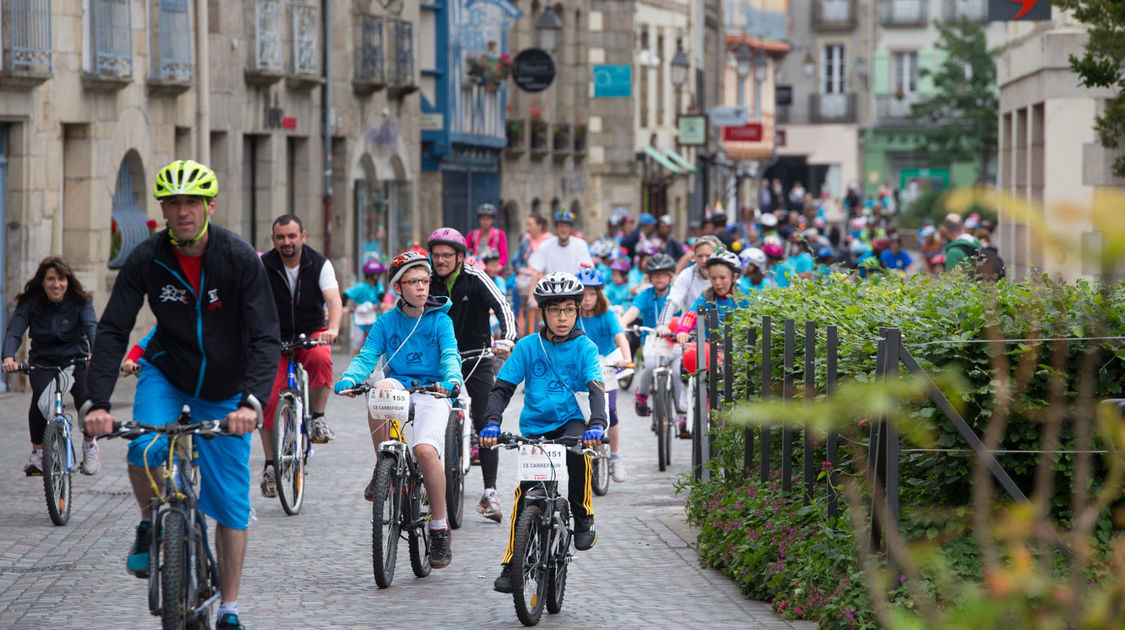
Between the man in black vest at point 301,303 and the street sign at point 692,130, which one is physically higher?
the street sign at point 692,130

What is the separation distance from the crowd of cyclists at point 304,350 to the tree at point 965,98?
163 feet

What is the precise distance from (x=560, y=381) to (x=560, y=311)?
320 millimetres

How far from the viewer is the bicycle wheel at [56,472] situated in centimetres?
966

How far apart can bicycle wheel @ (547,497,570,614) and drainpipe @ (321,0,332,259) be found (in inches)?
795

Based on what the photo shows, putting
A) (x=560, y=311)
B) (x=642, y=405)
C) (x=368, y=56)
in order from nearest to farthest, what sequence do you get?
(x=560, y=311) → (x=642, y=405) → (x=368, y=56)

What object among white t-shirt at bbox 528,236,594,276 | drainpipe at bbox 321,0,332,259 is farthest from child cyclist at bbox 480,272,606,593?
drainpipe at bbox 321,0,332,259

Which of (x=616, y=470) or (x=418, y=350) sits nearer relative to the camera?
(x=418, y=350)

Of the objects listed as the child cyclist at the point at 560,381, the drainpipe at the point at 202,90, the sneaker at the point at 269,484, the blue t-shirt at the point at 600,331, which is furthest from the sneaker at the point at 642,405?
the drainpipe at the point at 202,90

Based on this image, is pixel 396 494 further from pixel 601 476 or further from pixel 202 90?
pixel 202 90

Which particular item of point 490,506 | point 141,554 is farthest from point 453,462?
point 141,554

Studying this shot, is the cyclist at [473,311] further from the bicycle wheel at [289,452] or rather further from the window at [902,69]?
the window at [902,69]

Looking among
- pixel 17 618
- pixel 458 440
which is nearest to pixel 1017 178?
pixel 458 440

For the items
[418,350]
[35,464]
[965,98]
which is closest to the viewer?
[418,350]

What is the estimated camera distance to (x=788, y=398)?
25.8 feet
